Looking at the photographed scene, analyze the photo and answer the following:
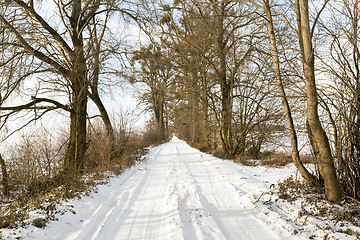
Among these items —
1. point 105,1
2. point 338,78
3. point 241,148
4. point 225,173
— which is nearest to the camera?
point 338,78

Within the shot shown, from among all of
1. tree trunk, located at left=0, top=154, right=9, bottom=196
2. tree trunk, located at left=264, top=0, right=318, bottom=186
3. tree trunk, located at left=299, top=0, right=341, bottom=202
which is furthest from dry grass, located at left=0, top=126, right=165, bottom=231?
tree trunk, located at left=299, top=0, right=341, bottom=202

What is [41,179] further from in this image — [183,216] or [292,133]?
[292,133]

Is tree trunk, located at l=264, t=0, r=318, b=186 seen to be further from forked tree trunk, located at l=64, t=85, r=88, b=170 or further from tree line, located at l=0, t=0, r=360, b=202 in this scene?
forked tree trunk, located at l=64, t=85, r=88, b=170

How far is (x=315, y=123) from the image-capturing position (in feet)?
14.0

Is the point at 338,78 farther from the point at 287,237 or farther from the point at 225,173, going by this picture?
the point at 225,173

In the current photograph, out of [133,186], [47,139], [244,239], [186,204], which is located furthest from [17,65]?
[244,239]

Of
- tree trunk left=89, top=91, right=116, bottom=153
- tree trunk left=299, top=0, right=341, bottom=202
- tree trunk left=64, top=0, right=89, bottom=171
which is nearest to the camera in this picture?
tree trunk left=299, top=0, right=341, bottom=202

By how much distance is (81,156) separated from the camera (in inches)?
310

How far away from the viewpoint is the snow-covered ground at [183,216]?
135 inches

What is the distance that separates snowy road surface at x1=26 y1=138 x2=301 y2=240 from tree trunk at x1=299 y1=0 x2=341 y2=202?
1476 mm

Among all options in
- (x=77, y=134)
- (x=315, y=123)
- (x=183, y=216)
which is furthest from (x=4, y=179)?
(x=315, y=123)

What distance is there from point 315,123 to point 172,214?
363 centimetres

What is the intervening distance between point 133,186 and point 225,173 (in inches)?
139

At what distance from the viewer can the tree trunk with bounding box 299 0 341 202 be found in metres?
4.14
